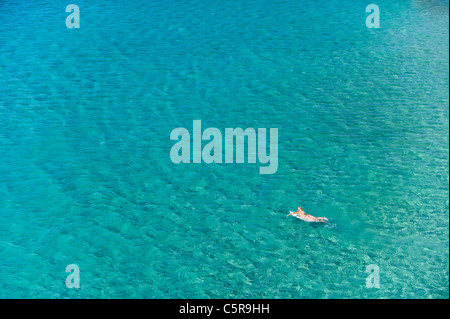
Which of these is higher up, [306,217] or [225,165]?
[225,165]

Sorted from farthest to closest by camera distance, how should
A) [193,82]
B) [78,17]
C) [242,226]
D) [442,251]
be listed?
1. [78,17]
2. [193,82]
3. [242,226]
4. [442,251]

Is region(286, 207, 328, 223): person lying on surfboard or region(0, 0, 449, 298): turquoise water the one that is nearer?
region(0, 0, 449, 298): turquoise water

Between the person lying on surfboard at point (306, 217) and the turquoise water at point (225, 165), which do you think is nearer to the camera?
the turquoise water at point (225, 165)

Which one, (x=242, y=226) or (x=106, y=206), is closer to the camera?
(x=242, y=226)

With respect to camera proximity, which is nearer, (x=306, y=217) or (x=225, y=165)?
(x=306, y=217)
